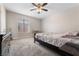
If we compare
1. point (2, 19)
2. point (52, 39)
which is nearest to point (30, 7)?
point (2, 19)

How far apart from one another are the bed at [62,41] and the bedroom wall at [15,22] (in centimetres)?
17

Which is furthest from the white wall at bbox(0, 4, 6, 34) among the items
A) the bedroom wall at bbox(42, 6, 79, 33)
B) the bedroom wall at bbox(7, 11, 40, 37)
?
the bedroom wall at bbox(42, 6, 79, 33)

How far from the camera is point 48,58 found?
1.63 m

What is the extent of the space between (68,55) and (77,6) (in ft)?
2.88

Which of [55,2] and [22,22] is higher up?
[55,2]

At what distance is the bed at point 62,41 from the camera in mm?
1450

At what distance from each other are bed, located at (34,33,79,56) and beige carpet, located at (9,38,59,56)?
157 mm

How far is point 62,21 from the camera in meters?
1.66

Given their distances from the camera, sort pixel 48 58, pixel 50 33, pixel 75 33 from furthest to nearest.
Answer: pixel 50 33, pixel 48 58, pixel 75 33

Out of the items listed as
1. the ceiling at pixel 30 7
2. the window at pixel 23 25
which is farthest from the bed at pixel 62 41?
the ceiling at pixel 30 7

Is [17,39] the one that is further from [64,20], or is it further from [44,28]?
[64,20]

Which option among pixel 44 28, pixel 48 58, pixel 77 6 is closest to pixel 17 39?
pixel 44 28

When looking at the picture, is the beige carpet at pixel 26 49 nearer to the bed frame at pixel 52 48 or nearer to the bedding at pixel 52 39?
the bed frame at pixel 52 48

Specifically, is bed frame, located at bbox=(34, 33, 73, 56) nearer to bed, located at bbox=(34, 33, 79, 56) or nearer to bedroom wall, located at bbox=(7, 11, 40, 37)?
bed, located at bbox=(34, 33, 79, 56)
